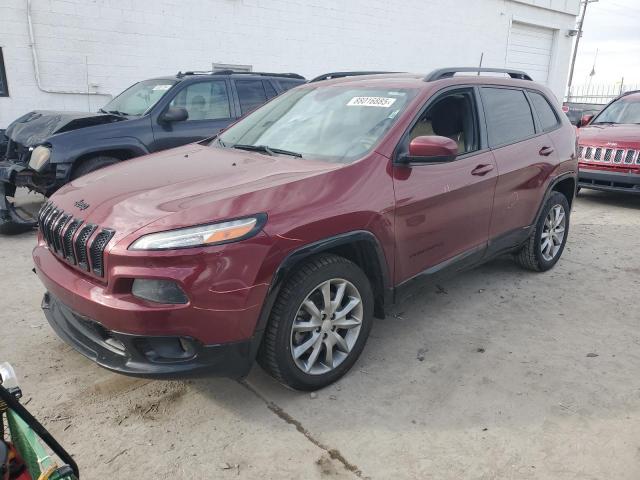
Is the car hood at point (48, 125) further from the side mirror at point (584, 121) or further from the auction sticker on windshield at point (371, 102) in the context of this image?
the side mirror at point (584, 121)

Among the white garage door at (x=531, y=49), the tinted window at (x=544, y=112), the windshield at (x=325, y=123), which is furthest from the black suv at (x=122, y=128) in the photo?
the white garage door at (x=531, y=49)

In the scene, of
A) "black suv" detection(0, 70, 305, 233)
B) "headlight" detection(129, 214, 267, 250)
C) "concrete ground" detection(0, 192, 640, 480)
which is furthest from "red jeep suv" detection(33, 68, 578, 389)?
"black suv" detection(0, 70, 305, 233)

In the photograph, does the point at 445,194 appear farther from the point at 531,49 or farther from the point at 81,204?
the point at 531,49

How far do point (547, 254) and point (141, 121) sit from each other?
478 centimetres

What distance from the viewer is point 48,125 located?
6.25m

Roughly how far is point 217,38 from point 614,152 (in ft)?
26.7

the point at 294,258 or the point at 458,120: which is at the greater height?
the point at 458,120

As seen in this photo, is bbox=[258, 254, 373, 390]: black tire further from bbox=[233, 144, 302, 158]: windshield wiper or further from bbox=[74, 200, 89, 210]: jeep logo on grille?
bbox=[74, 200, 89, 210]: jeep logo on grille

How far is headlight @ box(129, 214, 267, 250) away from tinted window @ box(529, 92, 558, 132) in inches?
127

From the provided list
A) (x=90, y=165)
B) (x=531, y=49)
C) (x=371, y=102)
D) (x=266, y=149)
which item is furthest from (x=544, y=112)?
(x=531, y=49)

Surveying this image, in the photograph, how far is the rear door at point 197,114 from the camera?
6.33m

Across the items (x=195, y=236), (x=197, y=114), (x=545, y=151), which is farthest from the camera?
(x=197, y=114)

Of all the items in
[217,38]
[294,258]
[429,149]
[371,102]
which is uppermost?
[217,38]

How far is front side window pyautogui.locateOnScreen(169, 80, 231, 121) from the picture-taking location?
6570mm
